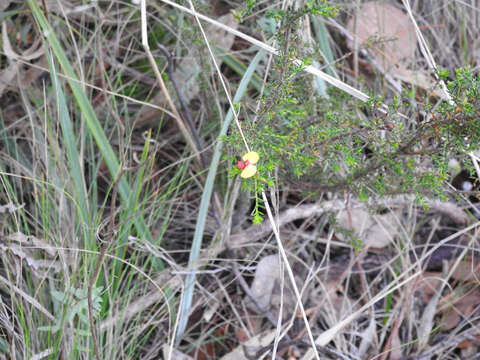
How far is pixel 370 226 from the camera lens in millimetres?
1698

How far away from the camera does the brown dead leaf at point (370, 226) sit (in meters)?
1.67

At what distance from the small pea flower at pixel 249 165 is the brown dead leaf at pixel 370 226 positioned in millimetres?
827

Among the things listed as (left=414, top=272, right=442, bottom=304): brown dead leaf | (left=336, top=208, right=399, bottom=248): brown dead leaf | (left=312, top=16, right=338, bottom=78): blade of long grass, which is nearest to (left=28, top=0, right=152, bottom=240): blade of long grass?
(left=336, top=208, right=399, bottom=248): brown dead leaf

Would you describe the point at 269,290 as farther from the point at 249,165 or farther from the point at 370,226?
the point at 249,165

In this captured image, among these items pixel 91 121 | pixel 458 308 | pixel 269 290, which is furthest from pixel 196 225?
pixel 458 308

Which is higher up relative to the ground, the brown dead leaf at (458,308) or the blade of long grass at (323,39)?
the blade of long grass at (323,39)

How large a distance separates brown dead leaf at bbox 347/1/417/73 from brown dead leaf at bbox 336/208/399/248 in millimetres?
621

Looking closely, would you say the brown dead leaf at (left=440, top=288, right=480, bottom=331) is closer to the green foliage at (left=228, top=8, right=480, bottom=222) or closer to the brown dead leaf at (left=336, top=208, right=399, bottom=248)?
the brown dead leaf at (left=336, top=208, right=399, bottom=248)

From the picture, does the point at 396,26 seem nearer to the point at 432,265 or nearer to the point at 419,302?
the point at 432,265

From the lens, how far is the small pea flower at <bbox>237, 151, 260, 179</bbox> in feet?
2.97

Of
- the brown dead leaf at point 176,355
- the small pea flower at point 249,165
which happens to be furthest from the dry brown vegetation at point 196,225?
the small pea flower at point 249,165

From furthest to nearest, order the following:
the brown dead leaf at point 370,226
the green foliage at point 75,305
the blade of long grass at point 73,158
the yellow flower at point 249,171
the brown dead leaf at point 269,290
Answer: the brown dead leaf at point 370,226 < the brown dead leaf at point 269,290 < the blade of long grass at point 73,158 < the green foliage at point 75,305 < the yellow flower at point 249,171

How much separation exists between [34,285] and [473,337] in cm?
148

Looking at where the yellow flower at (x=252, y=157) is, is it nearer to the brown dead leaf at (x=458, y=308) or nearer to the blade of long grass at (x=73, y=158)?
the blade of long grass at (x=73, y=158)
